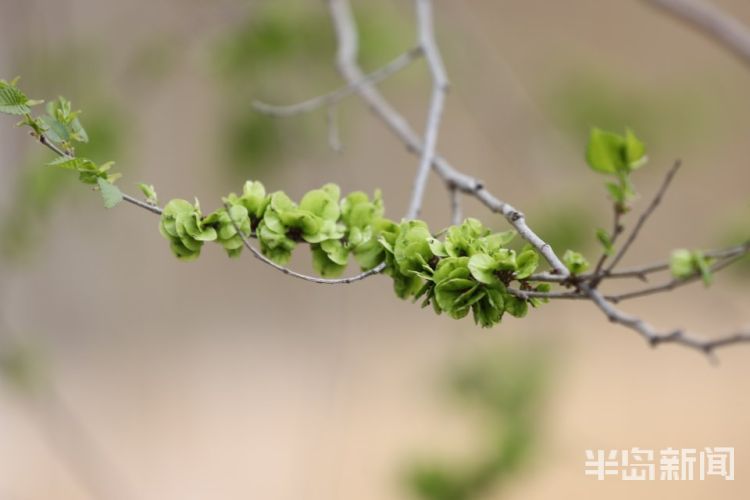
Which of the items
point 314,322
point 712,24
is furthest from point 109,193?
point 314,322

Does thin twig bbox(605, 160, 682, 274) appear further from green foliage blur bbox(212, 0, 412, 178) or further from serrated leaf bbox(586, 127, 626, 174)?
green foliage blur bbox(212, 0, 412, 178)

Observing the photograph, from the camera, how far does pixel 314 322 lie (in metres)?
2.00

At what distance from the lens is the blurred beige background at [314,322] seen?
176 centimetres

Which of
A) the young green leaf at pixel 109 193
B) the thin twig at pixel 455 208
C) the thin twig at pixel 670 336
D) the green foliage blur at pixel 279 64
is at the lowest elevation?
the thin twig at pixel 670 336

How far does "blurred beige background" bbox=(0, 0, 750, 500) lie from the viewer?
69.4 inches

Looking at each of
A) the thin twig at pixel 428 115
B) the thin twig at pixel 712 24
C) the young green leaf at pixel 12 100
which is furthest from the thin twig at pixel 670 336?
the thin twig at pixel 712 24

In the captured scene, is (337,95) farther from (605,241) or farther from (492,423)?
(492,423)

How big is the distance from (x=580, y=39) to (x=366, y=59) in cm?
90

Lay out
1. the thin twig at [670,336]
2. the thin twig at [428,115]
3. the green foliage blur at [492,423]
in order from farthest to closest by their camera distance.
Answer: the green foliage blur at [492,423], the thin twig at [428,115], the thin twig at [670,336]

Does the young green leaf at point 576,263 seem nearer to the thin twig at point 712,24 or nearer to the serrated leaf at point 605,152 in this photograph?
the serrated leaf at point 605,152

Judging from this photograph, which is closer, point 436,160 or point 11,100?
point 11,100

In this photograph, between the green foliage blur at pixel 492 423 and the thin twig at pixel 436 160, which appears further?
the green foliage blur at pixel 492 423

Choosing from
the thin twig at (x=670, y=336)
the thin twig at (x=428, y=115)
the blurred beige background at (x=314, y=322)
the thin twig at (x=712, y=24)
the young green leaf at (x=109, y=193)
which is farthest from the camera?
the blurred beige background at (x=314, y=322)

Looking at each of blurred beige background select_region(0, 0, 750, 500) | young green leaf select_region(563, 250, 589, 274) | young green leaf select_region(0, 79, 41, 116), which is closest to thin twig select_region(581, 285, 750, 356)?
young green leaf select_region(563, 250, 589, 274)
